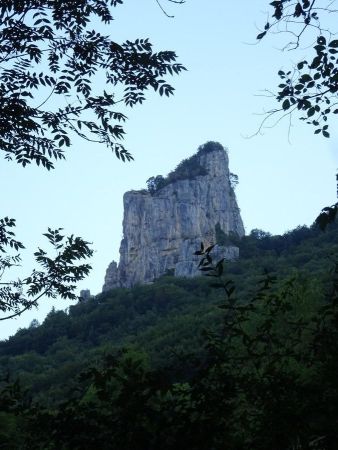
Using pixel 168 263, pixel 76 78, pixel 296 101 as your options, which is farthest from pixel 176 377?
pixel 168 263

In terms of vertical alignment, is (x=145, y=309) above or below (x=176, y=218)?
below

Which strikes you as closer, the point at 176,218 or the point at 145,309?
the point at 145,309

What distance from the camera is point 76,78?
5113 millimetres

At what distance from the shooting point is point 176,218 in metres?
113

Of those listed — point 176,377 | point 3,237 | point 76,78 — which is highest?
point 76,78

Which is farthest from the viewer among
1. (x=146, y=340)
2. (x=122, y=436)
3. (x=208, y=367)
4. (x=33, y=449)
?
(x=146, y=340)

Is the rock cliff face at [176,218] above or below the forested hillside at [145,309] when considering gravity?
above

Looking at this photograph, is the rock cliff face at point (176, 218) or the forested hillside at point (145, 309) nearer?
the forested hillside at point (145, 309)

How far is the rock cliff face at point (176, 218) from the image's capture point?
11006 cm

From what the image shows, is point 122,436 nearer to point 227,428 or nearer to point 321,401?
point 227,428

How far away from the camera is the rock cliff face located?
110062 mm

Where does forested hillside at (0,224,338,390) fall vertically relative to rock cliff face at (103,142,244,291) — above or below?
below

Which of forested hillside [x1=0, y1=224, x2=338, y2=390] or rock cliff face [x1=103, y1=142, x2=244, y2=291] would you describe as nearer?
forested hillside [x1=0, y1=224, x2=338, y2=390]

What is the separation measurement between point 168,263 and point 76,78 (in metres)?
106
